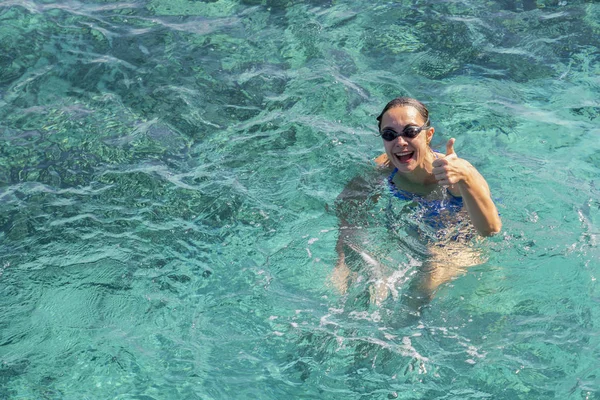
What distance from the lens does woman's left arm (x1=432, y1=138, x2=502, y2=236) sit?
4.30 metres

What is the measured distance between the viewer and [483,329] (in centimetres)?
477

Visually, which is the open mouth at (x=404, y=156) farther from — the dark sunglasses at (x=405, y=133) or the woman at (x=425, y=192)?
the dark sunglasses at (x=405, y=133)

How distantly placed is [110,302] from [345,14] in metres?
5.33

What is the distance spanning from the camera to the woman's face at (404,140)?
15.8 ft

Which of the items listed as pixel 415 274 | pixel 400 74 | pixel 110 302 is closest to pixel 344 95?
pixel 400 74

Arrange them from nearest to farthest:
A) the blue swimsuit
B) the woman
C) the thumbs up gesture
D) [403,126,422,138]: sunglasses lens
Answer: the thumbs up gesture, the woman, [403,126,422,138]: sunglasses lens, the blue swimsuit

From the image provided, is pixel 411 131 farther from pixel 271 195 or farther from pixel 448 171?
pixel 271 195

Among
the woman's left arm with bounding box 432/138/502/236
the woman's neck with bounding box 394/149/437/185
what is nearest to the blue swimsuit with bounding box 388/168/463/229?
the woman's neck with bounding box 394/149/437/185

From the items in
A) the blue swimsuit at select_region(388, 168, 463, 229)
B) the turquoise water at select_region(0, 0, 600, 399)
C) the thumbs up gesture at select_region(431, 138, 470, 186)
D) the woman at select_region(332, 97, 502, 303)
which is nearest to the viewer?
the thumbs up gesture at select_region(431, 138, 470, 186)

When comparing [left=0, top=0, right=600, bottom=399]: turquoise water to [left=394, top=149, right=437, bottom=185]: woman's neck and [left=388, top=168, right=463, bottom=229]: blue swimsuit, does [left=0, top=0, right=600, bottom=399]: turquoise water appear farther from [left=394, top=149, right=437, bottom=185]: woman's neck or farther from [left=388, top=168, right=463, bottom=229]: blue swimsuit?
[left=394, top=149, right=437, bottom=185]: woman's neck

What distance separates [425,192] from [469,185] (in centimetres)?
90

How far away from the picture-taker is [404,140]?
482 cm

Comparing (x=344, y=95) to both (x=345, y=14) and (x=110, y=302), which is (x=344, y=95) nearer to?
(x=345, y=14)

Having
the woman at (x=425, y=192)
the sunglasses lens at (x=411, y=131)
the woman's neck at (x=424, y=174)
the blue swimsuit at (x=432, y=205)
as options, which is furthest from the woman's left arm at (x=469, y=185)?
the woman's neck at (x=424, y=174)
